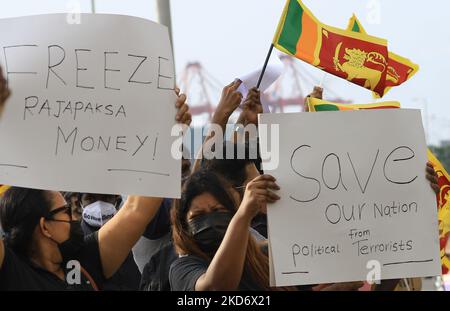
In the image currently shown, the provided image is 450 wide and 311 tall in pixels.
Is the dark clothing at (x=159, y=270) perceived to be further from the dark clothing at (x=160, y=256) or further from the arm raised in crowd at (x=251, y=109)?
the arm raised in crowd at (x=251, y=109)

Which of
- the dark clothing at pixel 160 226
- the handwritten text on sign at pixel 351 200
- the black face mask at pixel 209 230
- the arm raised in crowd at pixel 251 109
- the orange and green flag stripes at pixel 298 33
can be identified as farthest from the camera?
the orange and green flag stripes at pixel 298 33

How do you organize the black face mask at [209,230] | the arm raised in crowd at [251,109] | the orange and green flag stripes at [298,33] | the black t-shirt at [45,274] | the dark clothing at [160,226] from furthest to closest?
the orange and green flag stripes at [298,33] < the arm raised in crowd at [251,109] < the dark clothing at [160,226] < the black face mask at [209,230] < the black t-shirt at [45,274]

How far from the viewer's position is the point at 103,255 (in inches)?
127

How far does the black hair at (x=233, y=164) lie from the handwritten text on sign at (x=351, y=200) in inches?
17.1

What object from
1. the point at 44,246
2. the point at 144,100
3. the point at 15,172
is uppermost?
the point at 144,100

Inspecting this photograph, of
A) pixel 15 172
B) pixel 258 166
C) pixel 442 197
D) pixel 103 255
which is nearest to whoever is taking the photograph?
pixel 15 172

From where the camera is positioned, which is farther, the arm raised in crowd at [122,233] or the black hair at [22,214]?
the arm raised in crowd at [122,233]

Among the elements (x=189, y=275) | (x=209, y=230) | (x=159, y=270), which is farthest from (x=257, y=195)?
(x=159, y=270)

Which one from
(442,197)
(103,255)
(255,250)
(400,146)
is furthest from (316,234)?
(442,197)

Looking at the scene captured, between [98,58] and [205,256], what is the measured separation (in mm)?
808

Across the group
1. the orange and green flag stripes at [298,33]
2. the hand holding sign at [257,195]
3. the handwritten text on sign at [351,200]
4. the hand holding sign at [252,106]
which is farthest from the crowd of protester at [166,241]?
the orange and green flag stripes at [298,33]

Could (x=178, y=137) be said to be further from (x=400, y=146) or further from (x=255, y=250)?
(x=400, y=146)

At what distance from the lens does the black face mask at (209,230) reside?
10.8 ft

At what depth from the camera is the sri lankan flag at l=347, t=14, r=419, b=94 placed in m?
5.08
